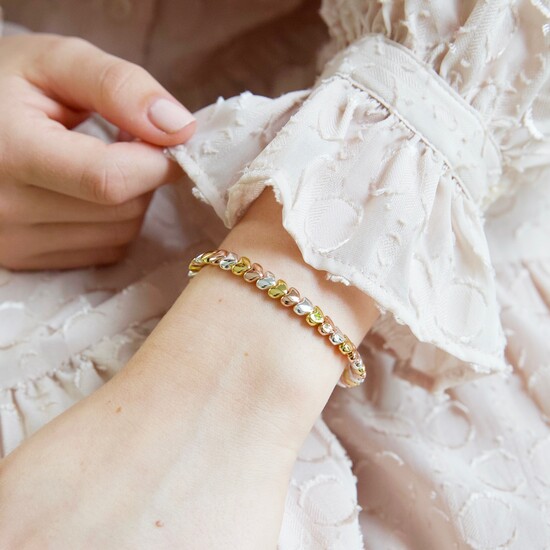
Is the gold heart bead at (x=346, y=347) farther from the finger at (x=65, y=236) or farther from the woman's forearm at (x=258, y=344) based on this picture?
the finger at (x=65, y=236)

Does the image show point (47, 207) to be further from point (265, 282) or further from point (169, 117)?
point (265, 282)

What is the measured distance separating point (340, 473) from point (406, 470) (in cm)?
8

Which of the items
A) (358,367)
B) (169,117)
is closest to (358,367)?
(358,367)

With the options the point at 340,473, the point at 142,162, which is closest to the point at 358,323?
the point at 340,473

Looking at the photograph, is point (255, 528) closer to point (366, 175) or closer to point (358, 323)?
point (358, 323)

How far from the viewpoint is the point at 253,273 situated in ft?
1.71

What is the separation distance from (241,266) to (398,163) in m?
0.17

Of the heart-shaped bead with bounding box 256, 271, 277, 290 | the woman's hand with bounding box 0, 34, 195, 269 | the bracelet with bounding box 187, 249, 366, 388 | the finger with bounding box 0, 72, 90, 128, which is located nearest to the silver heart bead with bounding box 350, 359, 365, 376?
the bracelet with bounding box 187, 249, 366, 388

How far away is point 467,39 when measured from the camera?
0.56 meters

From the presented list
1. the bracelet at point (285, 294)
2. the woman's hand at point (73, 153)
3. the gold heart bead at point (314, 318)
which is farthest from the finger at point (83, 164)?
the gold heart bead at point (314, 318)

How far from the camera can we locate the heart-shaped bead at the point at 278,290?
512mm

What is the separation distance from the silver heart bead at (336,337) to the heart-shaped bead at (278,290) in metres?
0.06

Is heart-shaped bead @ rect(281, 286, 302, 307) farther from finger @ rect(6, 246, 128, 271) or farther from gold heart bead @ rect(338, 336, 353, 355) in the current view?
finger @ rect(6, 246, 128, 271)

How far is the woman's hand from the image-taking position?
615 millimetres
